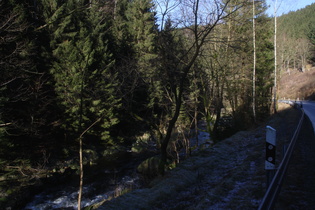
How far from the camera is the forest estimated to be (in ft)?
35.0

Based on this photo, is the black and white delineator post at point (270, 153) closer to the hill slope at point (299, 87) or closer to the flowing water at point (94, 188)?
the flowing water at point (94, 188)

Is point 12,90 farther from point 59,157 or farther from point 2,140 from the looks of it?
point 59,157

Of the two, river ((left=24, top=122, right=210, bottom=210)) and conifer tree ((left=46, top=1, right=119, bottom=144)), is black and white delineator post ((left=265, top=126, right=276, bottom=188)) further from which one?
conifer tree ((left=46, top=1, right=119, bottom=144))

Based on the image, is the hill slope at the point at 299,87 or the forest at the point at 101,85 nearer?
the forest at the point at 101,85

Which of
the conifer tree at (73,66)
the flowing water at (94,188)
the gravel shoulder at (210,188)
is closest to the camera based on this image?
the gravel shoulder at (210,188)

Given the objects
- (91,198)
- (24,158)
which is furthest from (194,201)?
(24,158)

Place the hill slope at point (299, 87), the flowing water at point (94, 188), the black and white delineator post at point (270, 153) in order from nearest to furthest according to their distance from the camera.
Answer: the black and white delineator post at point (270, 153) < the flowing water at point (94, 188) < the hill slope at point (299, 87)

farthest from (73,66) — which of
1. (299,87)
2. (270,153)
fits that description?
(299,87)

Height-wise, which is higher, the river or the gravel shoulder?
A: the gravel shoulder

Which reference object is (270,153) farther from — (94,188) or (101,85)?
(101,85)

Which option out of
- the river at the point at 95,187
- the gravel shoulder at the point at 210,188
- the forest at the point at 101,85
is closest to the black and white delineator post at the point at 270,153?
the gravel shoulder at the point at 210,188

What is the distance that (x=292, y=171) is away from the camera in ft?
17.3

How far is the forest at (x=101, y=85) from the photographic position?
420 inches

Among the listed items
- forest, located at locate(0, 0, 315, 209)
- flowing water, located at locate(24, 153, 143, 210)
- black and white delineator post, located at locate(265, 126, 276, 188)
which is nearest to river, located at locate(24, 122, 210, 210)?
flowing water, located at locate(24, 153, 143, 210)
